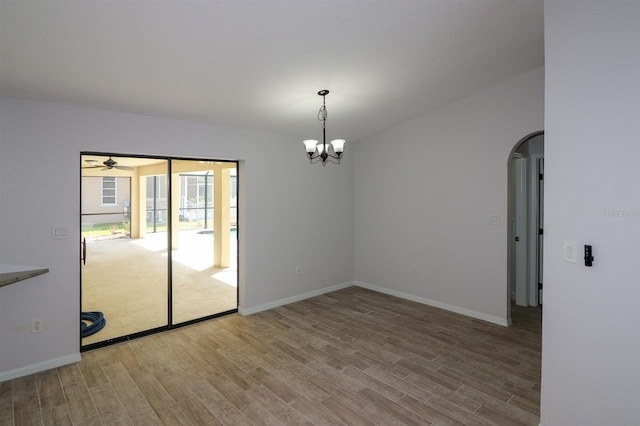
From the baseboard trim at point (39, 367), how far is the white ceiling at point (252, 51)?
249 cm

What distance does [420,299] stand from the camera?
5121mm

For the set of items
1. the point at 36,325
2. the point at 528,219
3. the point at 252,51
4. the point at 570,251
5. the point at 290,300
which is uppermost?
the point at 252,51

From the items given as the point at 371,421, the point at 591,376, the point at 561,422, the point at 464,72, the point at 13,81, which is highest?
the point at 464,72

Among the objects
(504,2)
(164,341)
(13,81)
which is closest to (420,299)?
(164,341)

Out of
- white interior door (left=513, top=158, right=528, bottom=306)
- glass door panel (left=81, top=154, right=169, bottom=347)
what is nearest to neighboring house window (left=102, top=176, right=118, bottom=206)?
glass door panel (left=81, top=154, right=169, bottom=347)

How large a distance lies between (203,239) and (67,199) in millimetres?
1647

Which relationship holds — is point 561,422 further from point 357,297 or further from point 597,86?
point 357,297

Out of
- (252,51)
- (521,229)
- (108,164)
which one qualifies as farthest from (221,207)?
(521,229)

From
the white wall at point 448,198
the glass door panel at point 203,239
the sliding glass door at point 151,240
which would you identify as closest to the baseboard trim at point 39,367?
the sliding glass door at point 151,240

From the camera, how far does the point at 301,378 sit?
302cm

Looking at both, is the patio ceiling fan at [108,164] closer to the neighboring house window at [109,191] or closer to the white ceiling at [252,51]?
the neighboring house window at [109,191]

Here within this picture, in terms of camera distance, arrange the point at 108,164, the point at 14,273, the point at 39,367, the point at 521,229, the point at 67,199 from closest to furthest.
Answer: the point at 14,273, the point at 39,367, the point at 67,199, the point at 108,164, the point at 521,229

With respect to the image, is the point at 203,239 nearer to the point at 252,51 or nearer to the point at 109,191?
the point at 109,191

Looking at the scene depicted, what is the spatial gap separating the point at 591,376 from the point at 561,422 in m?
0.41
